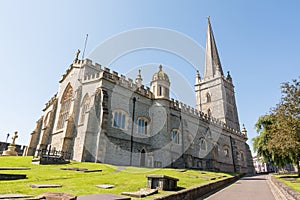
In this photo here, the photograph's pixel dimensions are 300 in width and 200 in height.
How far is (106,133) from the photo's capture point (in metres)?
20.8

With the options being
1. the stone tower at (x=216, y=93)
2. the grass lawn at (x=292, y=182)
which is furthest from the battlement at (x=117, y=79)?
the stone tower at (x=216, y=93)

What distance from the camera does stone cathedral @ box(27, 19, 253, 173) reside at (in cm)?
2136

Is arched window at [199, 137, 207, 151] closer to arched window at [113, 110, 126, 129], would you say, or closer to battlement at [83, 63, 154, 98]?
battlement at [83, 63, 154, 98]

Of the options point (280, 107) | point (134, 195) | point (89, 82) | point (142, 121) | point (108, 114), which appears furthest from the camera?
point (142, 121)

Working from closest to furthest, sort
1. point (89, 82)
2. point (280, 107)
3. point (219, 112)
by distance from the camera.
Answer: point (280, 107) < point (89, 82) < point (219, 112)

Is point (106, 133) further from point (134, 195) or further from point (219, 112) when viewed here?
point (219, 112)

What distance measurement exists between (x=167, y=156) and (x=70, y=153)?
11601mm

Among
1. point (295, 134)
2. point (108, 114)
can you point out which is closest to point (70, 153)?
point (108, 114)

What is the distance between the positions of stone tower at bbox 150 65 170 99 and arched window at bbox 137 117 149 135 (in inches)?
159

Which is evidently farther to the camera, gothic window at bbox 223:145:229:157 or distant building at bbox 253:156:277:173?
distant building at bbox 253:156:277:173

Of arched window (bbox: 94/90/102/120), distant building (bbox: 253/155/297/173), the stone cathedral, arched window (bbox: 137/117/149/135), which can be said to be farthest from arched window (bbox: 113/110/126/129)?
distant building (bbox: 253/155/297/173)

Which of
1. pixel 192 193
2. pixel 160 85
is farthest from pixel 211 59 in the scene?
pixel 192 193

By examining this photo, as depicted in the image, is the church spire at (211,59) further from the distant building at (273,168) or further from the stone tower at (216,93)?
the distant building at (273,168)

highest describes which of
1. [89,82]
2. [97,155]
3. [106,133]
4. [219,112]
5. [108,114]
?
[219,112]
